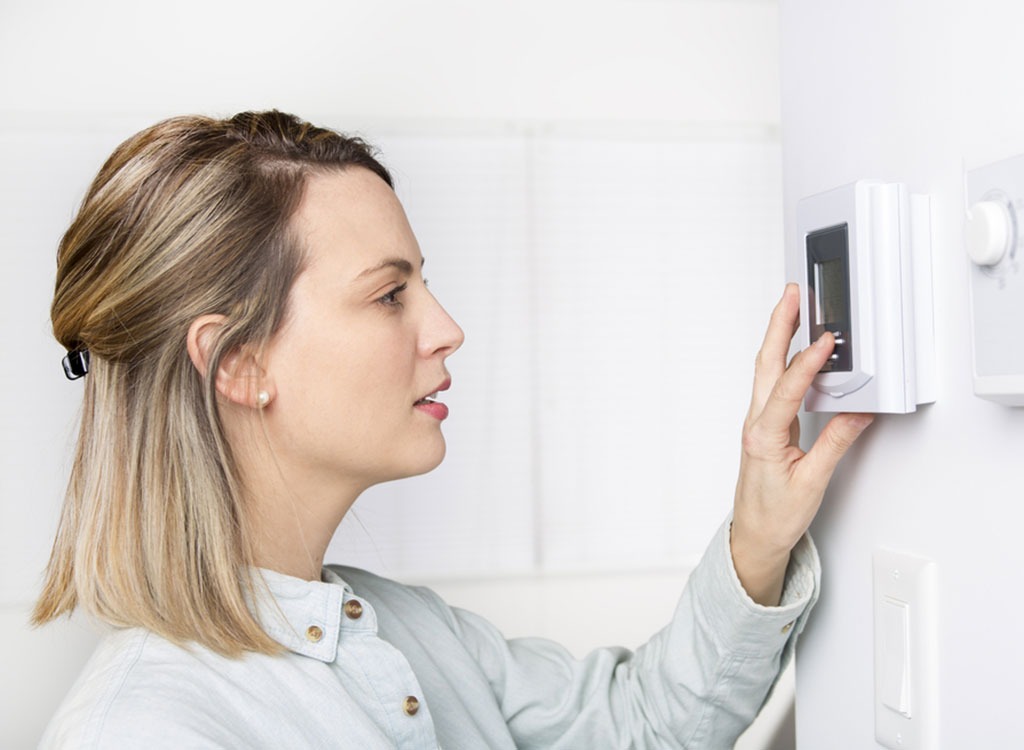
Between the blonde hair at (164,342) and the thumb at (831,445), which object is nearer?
the thumb at (831,445)

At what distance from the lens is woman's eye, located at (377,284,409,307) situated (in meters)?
1.09

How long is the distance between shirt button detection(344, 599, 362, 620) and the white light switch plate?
52cm

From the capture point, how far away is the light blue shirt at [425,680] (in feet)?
Result: 2.86

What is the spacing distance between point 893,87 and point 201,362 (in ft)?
2.32

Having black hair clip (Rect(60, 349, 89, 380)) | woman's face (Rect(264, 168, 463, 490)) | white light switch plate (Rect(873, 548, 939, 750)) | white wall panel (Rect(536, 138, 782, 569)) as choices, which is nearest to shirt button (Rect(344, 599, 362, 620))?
woman's face (Rect(264, 168, 463, 490))

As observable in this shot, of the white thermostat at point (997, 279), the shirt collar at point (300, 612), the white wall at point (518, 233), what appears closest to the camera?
the white thermostat at point (997, 279)

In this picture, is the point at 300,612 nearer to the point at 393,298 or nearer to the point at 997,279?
the point at 393,298

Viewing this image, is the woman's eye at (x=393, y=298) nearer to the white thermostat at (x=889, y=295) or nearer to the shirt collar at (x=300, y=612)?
the shirt collar at (x=300, y=612)

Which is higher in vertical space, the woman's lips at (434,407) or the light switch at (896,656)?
the woman's lips at (434,407)

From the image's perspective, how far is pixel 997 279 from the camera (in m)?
0.63

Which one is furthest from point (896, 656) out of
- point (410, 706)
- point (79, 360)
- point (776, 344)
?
point (79, 360)

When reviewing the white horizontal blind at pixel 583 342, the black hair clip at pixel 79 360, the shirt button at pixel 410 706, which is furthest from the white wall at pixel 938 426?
the white horizontal blind at pixel 583 342

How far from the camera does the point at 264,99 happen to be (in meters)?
2.27

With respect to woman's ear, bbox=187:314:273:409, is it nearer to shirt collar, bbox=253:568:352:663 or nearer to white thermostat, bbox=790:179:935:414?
shirt collar, bbox=253:568:352:663
